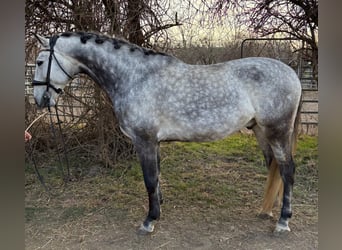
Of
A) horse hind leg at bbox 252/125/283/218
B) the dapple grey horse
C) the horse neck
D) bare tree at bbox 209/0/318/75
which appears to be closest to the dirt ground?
horse hind leg at bbox 252/125/283/218

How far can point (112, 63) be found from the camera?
8.42 feet

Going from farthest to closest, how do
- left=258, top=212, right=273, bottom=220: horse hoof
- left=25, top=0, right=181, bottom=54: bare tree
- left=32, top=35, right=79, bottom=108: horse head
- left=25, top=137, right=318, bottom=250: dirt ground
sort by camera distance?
left=25, top=0, right=181, bottom=54: bare tree < left=258, top=212, right=273, bottom=220: horse hoof < left=25, top=137, right=318, bottom=250: dirt ground < left=32, top=35, right=79, bottom=108: horse head

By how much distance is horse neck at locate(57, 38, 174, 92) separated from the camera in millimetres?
2541

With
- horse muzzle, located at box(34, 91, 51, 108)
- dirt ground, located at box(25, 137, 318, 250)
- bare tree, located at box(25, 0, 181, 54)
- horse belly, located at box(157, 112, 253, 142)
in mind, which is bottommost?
dirt ground, located at box(25, 137, 318, 250)

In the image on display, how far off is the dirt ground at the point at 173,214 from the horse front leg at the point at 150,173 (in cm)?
10

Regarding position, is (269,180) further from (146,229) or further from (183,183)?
(183,183)

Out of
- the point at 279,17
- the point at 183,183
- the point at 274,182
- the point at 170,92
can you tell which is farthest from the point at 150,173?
the point at 279,17

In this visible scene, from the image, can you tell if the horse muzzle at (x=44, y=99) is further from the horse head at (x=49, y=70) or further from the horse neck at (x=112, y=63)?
the horse neck at (x=112, y=63)

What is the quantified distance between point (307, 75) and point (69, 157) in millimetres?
3211

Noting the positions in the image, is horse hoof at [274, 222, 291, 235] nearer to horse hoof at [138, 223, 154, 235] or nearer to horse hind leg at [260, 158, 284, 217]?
horse hind leg at [260, 158, 284, 217]

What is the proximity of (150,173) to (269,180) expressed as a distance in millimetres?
965
